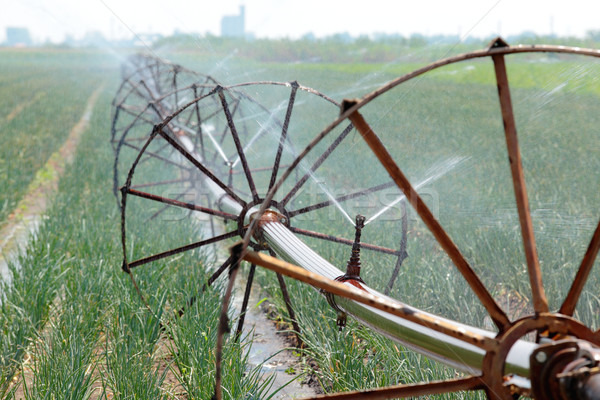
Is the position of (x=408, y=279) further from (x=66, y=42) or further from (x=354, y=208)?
(x=66, y=42)

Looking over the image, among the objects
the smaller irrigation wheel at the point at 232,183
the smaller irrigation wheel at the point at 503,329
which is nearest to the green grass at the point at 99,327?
the smaller irrigation wheel at the point at 232,183

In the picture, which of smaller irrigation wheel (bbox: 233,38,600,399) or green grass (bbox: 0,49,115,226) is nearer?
smaller irrigation wheel (bbox: 233,38,600,399)

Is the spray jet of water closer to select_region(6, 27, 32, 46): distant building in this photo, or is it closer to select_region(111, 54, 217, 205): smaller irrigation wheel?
select_region(111, 54, 217, 205): smaller irrigation wheel

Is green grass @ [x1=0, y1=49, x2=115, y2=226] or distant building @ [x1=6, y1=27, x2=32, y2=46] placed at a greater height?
distant building @ [x1=6, y1=27, x2=32, y2=46]

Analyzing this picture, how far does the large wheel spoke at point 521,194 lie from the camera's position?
142 cm

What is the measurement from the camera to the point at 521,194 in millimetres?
1489

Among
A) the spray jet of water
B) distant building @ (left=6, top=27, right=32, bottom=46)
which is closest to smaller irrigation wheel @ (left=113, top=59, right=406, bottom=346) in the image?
the spray jet of water

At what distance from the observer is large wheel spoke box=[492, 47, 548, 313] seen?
1420 mm

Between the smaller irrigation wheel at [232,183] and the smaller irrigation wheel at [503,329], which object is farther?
the smaller irrigation wheel at [232,183]

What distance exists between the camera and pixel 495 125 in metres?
7.01

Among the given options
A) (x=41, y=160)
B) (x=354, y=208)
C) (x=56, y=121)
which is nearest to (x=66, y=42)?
(x=56, y=121)

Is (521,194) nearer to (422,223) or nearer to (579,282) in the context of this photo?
(579,282)

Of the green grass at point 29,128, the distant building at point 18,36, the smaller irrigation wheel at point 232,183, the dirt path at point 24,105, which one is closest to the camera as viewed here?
the smaller irrigation wheel at point 232,183

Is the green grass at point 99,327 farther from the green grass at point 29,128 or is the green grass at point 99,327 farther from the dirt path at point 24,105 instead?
the dirt path at point 24,105
